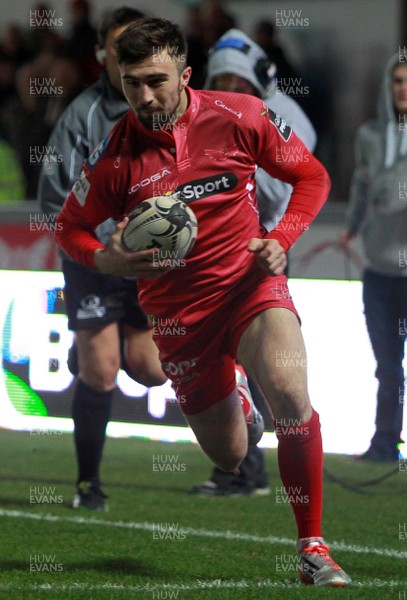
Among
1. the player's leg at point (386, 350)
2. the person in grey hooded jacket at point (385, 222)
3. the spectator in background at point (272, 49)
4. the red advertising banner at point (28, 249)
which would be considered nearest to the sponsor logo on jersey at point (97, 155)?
the player's leg at point (386, 350)

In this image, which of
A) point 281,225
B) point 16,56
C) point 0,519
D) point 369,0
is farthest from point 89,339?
point 16,56

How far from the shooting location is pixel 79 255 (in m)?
5.89

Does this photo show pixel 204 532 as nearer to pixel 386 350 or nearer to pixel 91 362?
pixel 91 362

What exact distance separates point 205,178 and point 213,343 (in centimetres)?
72

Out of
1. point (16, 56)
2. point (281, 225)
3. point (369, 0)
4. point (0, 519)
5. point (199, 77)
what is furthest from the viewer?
point (16, 56)

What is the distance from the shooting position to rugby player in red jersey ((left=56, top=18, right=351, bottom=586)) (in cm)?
559

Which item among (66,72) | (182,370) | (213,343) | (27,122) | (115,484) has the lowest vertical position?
(115,484)

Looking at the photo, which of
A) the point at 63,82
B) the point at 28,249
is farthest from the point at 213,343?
the point at 63,82

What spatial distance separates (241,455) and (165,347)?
64 cm

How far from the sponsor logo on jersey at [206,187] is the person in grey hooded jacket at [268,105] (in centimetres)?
209

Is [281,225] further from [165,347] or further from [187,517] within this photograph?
[187,517]

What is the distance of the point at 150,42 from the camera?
558 cm

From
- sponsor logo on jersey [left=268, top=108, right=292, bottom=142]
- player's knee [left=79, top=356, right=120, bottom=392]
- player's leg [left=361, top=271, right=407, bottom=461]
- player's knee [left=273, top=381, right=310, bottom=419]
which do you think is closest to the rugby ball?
sponsor logo on jersey [left=268, top=108, right=292, bottom=142]

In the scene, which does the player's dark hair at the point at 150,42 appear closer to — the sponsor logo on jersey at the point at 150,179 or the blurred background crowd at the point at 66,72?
the sponsor logo on jersey at the point at 150,179
